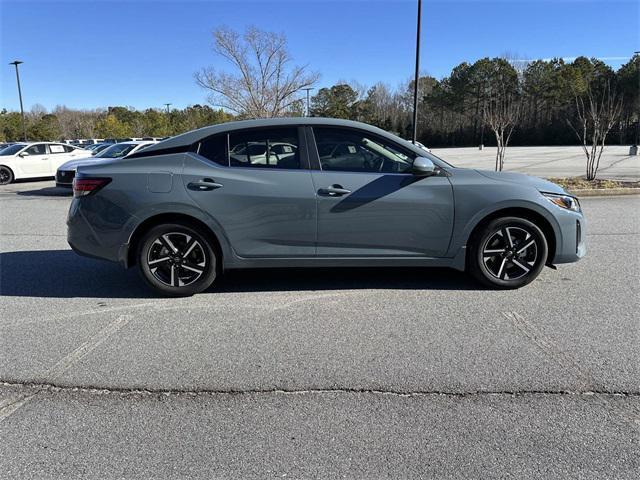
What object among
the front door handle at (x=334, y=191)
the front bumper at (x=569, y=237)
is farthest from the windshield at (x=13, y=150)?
the front bumper at (x=569, y=237)

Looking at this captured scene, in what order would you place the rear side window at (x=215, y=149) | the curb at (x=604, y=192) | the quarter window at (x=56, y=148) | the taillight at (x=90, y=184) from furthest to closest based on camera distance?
the quarter window at (x=56, y=148) → the curb at (x=604, y=192) → the rear side window at (x=215, y=149) → the taillight at (x=90, y=184)

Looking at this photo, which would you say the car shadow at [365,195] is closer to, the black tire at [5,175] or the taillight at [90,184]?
the taillight at [90,184]

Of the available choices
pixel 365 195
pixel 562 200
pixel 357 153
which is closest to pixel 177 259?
pixel 365 195

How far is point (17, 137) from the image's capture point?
2392 inches

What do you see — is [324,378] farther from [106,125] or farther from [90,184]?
[106,125]

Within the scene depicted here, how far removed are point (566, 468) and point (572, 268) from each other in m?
3.72

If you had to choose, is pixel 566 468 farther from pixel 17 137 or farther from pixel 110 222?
pixel 17 137

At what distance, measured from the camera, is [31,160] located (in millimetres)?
18578

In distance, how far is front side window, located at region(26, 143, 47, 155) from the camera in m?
18.8

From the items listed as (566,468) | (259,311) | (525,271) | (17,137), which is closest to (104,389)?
(259,311)

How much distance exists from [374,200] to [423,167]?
53 centimetres

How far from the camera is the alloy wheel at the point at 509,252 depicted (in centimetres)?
472

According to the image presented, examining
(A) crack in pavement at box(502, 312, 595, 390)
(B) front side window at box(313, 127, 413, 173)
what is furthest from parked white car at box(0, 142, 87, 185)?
(A) crack in pavement at box(502, 312, 595, 390)

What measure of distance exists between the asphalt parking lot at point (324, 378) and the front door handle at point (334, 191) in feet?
3.20
